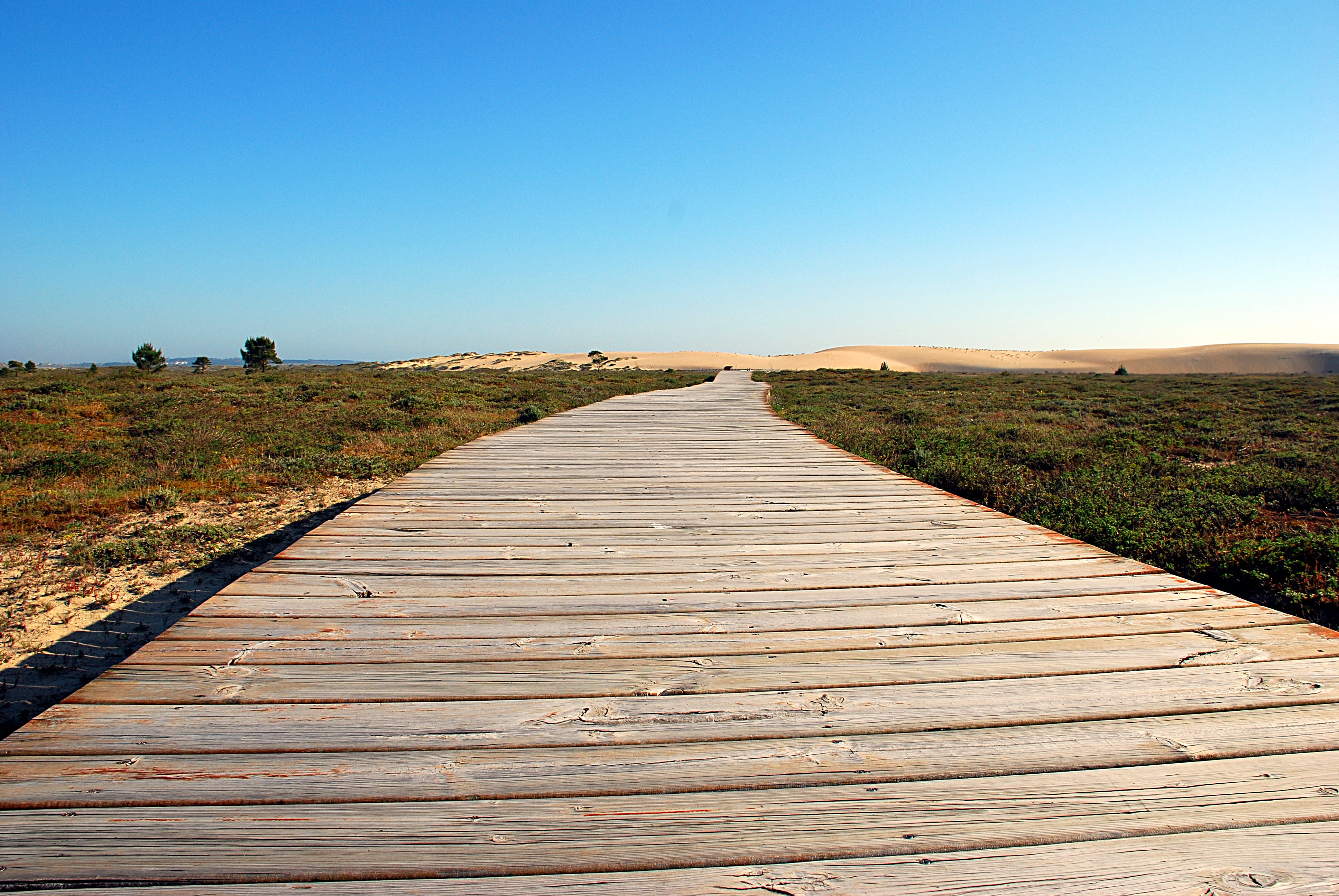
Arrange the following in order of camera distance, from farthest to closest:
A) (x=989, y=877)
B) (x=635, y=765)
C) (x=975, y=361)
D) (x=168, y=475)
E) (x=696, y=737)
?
1. (x=975, y=361)
2. (x=168, y=475)
3. (x=696, y=737)
4. (x=635, y=765)
5. (x=989, y=877)

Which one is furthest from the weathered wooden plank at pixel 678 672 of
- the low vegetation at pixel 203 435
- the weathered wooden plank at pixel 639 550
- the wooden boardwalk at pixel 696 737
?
the low vegetation at pixel 203 435

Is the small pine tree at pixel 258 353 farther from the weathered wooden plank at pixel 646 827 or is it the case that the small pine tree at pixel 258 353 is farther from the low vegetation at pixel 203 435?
the weathered wooden plank at pixel 646 827

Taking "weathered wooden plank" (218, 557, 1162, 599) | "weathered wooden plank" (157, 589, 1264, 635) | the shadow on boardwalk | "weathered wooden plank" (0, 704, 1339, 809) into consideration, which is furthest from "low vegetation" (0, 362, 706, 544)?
"weathered wooden plank" (0, 704, 1339, 809)

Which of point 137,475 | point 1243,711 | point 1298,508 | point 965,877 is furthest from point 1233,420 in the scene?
point 137,475

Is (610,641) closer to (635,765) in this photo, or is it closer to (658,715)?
(658,715)

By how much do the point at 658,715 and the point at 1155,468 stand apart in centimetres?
925

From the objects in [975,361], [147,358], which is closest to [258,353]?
[147,358]

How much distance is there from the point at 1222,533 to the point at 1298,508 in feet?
7.65

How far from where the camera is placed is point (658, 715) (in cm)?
183

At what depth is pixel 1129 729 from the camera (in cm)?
176

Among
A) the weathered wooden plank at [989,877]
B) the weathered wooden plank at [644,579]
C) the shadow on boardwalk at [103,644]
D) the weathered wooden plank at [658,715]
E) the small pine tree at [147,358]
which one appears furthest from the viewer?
the small pine tree at [147,358]

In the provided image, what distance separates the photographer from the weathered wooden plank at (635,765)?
1.49 meters

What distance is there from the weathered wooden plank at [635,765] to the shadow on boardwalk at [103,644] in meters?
1.56

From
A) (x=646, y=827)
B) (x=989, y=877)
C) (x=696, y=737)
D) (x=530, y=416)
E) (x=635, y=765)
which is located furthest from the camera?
(x=530, y=416)
